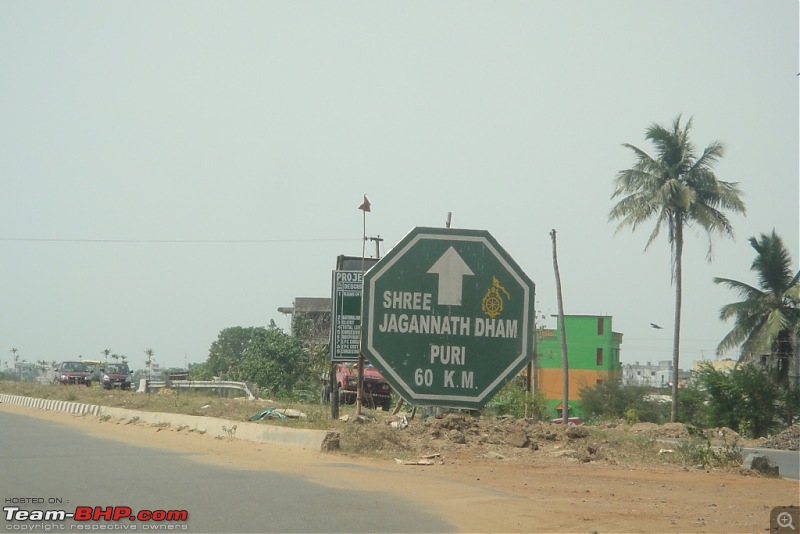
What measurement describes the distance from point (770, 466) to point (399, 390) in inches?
465

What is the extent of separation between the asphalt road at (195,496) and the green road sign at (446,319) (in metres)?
4.38

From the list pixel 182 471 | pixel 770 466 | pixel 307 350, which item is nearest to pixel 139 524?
pixel 182 471

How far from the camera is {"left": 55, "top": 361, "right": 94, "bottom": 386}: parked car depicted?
43125 mm

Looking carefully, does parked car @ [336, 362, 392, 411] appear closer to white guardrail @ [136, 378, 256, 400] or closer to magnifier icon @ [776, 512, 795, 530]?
white guardrail @ [136, 378, 256, 400]

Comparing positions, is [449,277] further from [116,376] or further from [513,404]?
[116,376]

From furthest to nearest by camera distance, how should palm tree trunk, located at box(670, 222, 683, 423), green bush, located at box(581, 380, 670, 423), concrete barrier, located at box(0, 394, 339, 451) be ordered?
1. green bush, located at box(581, 380, 670, 423)
2. palm tree trunk, located at box(670, 222, 683, 423)
3. concrete barrier, located at box(0, 394, 339, 451)

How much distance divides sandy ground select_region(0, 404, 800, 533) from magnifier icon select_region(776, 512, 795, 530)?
0.72m

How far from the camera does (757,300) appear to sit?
3856cm

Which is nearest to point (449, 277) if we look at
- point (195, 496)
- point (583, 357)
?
point (195, 496)

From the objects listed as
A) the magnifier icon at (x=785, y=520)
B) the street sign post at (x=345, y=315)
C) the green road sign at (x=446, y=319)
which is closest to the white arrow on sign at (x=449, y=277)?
the green road sign at (x=446, y=319)

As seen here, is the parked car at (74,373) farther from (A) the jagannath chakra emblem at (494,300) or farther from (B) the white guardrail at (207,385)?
(A) the jagannath chakra emblem at (494,300)

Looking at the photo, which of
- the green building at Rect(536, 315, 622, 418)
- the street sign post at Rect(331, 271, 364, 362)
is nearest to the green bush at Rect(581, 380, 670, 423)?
the green building at Rect(536, 315, 622, 418)

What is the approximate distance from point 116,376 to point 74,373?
2.89 meters

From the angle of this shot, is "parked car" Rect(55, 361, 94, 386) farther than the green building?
No
